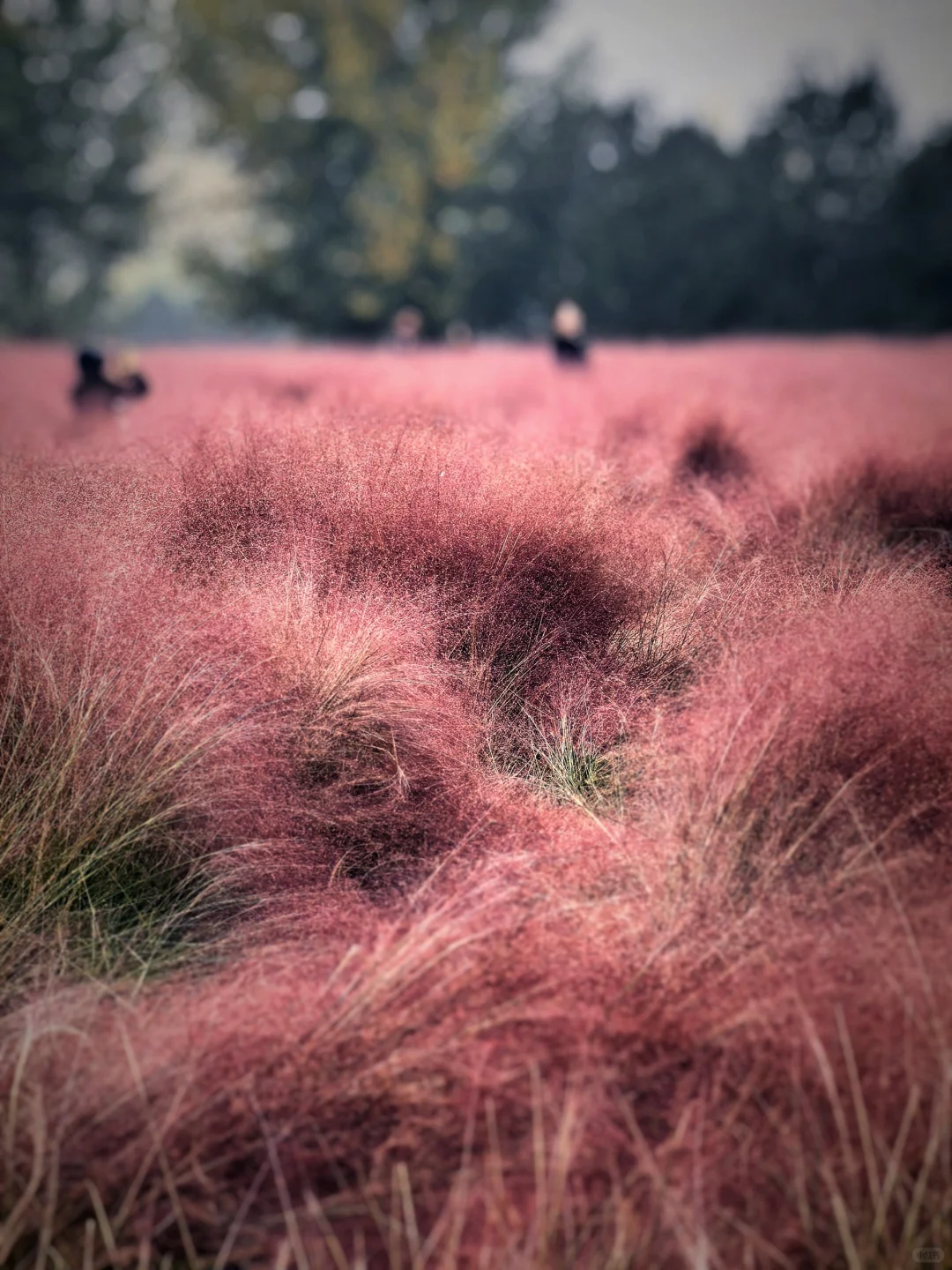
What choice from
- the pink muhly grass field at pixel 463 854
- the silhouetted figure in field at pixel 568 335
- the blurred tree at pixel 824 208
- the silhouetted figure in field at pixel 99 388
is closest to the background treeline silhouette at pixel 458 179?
the blurred tree at pixel 824 208

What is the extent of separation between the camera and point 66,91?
19.7 m

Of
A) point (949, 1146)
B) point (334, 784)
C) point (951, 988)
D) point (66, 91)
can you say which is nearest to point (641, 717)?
point (334, 784)

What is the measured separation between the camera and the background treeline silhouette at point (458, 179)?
55.9ft

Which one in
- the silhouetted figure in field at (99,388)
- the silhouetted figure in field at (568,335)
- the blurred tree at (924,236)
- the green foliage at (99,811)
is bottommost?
the green foliage at (99,811)

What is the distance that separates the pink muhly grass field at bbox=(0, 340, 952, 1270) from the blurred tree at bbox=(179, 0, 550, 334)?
54.2 feet

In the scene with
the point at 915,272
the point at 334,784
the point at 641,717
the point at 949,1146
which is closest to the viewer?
the point at 949,1146

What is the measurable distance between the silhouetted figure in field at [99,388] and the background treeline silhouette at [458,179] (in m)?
12.8

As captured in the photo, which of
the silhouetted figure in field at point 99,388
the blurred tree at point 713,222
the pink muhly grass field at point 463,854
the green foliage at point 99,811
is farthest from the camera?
the blurred tree at point 713,222

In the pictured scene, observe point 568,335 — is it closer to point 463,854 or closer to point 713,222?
point 463,854

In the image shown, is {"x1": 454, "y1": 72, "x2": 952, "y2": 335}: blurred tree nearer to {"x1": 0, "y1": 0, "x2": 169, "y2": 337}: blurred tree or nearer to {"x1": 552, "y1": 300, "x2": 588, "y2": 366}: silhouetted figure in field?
{"x1": 0, "y1": 0, "x2": 169, "y2": 337}: blurred tree

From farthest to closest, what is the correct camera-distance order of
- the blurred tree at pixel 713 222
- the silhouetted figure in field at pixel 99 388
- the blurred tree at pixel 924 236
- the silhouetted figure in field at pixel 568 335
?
the blurred tree at pixel 713 222, the blurred tree at pixel 924 236, the silhouetted figure in field at pixel 568 335, the silhouetted figure in field at pixel 99 388

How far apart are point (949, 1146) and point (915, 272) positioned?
18.5 metres

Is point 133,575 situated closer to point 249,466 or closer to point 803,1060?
point 249,466

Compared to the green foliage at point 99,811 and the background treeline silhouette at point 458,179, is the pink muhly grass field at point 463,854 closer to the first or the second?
the green foliage at point 99,811
